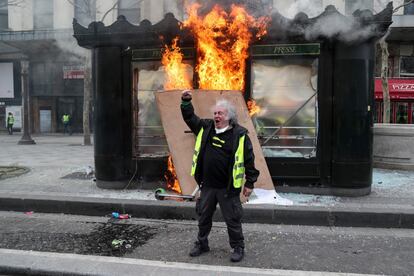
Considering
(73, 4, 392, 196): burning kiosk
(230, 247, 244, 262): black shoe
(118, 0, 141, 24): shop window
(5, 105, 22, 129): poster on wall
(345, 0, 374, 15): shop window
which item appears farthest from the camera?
(5, 105, 22, 129): poster on wall

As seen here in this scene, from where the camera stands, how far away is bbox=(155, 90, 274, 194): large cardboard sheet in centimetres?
636

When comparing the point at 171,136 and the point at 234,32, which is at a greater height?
the point at 234,32

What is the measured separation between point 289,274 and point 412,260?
135cm

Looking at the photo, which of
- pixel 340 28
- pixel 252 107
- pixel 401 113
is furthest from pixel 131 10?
pixel 401 113

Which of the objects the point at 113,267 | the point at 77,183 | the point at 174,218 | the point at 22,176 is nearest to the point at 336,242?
the point at 174,218

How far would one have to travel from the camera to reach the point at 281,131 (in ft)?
22.7

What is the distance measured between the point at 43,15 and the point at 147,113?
601 inches

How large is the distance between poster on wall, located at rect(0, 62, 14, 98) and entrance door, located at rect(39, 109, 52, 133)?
2222mm

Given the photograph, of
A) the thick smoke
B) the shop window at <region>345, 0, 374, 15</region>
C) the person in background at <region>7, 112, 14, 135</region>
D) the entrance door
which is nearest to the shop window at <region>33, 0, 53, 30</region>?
the person in background at <region>7, 112, 14, 135</region>

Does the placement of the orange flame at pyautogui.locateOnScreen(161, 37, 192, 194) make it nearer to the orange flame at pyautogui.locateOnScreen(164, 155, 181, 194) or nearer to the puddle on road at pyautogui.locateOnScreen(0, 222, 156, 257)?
the orange flame at pyautogui.locateOnScreen(164, 155, 181, 194)

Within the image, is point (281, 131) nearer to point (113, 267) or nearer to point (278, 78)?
point (278, 78)

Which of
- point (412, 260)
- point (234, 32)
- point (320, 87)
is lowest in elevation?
point (412, 260)

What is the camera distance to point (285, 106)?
6906 millimetres

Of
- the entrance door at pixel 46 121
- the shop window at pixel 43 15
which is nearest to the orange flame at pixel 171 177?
the shop window at pixel 43 15
